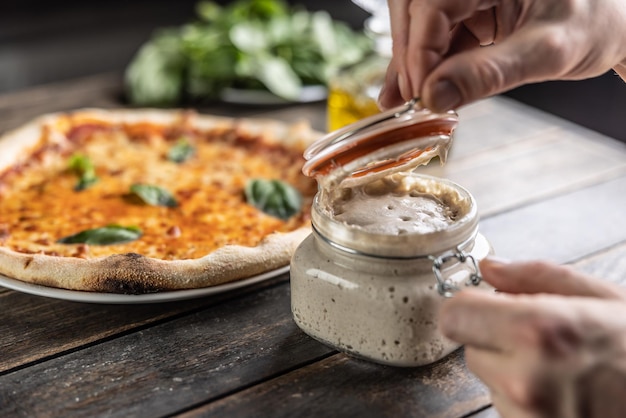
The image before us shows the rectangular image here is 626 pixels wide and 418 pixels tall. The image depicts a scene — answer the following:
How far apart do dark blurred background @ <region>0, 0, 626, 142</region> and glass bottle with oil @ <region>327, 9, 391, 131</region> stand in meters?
1.92

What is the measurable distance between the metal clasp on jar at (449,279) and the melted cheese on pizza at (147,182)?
0.55 meters

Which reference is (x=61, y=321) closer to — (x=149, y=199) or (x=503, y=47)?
(x=149, y=199)

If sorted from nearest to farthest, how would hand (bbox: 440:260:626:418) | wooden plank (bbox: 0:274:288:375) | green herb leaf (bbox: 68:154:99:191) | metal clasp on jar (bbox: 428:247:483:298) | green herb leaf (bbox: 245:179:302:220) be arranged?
hand (bbox: 440:260:626:418) → metal clasp on jar (bbox: 428:247:483:298) → wooden plank (bbox: 0:274:288:375) → green herb leaf (bbox: 245:179:302:220) → green herb leaf (bbox: 68:154:99:191)

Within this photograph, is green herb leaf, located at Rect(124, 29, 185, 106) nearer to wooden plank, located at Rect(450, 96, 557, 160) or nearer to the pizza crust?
wooden plank, located at Rect(450, 96, 557, 160)

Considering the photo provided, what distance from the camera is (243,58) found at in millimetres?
2461

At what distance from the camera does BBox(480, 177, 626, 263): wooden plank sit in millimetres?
1627

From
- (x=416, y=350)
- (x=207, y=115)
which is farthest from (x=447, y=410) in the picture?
(x=207, y=115)

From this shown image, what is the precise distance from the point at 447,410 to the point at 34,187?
125 cm

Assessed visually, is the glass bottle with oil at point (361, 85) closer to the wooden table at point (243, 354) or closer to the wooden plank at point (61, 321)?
the wooden table at point (243, 354)

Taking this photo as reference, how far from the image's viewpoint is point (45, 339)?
52.4 inches

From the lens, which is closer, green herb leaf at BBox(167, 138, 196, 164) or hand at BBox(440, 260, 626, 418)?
hand at BBox(440, 260, 626, 418)

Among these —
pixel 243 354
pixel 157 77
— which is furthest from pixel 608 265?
pixel 157 77

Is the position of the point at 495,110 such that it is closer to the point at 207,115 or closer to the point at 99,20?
the point at 207,115

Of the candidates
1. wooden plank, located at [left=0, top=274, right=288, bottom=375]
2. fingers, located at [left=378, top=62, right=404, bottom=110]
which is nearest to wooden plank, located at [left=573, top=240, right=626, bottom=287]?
fingers, located at [left=378, top=62, right=404, bottom=110]
